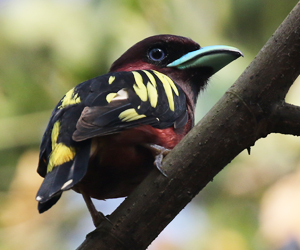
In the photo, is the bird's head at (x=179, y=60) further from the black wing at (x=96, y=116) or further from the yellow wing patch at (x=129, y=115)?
the yellow wing patch at (x=129, y=115)

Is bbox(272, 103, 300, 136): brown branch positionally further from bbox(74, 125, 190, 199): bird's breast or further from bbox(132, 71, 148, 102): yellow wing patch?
bbox(132, 71, 148, 102): yellow wing patch

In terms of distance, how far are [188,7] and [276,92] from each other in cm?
757

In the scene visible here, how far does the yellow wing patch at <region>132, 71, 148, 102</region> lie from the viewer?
12.2 feet

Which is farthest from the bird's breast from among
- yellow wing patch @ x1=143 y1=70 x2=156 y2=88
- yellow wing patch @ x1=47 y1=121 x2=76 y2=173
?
yellow wing patch @ x1=143 y1=70 x2=156 y2=88

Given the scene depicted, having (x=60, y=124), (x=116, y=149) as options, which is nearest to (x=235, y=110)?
(x=116, y=149)

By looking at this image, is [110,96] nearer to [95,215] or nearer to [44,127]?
[95,215]

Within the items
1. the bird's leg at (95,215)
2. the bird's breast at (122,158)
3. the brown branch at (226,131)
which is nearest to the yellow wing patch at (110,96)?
the bird's breast at (122,158)

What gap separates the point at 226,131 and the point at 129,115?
2.46 feet

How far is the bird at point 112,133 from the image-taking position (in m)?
3.18

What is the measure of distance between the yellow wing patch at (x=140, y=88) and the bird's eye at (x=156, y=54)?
95 centimetres

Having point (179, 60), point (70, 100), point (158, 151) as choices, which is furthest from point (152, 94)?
point (179, 60)

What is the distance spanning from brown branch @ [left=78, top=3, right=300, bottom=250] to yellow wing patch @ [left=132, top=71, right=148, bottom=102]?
2.36ft

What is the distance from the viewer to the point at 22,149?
347 inches

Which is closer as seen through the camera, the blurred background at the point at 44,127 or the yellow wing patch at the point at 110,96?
the yellow wing patch at the point at 110,96
